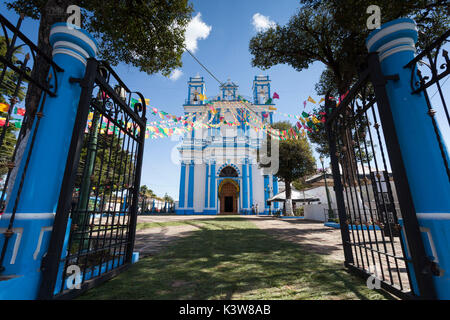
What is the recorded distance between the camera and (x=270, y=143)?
17875 mm

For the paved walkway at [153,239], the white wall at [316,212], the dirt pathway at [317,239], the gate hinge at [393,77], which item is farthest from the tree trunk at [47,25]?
the white wall at [316,212]

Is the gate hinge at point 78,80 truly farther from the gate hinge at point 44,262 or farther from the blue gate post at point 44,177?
the gate hinge at point 44,262

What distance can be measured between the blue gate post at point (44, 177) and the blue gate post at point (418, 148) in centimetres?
327

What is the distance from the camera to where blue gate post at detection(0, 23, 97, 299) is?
1626 mm

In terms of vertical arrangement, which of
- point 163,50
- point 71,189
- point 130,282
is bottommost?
point 130,282

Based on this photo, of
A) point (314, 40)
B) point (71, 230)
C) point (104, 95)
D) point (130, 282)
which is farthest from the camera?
point (314, 40)

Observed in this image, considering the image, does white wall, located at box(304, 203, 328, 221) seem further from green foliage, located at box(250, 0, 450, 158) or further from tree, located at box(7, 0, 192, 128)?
tree, located at box(7, 0, 192, 128)

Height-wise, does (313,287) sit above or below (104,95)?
below

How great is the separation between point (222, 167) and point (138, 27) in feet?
61.3

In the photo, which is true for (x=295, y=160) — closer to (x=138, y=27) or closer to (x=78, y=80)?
(x=138, y=27)

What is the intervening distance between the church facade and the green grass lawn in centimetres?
1951
